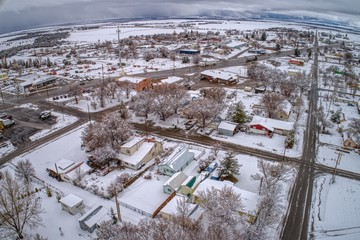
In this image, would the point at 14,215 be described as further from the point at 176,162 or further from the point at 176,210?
the point at 176,162

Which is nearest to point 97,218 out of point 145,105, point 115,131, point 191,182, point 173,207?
point 173,207

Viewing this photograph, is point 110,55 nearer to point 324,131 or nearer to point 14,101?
point 14,101

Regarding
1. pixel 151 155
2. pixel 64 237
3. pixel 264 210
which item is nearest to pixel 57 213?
pixel 64 237

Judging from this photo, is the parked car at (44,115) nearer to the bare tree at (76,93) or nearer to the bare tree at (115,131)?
the bare tree at (76,93)

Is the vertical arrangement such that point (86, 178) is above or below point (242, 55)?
below

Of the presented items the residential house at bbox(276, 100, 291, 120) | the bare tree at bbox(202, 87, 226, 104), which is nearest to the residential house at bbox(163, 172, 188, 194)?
the bare tree at bbox(202, 87, 226, 104)

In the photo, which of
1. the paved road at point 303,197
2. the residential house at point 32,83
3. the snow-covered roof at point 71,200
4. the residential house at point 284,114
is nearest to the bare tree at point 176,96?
the residential house at point 284,114

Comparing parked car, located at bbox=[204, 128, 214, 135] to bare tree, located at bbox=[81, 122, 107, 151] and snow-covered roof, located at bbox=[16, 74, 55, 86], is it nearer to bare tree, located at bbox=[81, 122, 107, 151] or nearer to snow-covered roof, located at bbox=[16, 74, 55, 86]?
bare tree, located at bbox=[81, 122, 107, 151]
